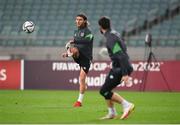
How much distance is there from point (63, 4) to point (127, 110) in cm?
2311

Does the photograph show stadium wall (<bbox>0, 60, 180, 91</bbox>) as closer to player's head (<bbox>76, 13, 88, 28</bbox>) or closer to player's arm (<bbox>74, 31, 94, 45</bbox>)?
player's arm (<bbox>74, 31, 94, 45</bbox>)

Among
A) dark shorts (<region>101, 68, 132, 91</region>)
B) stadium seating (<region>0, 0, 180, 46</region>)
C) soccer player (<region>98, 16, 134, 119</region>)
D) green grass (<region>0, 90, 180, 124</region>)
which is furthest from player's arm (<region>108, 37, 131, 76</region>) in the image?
stadium seating (<region>0, 0, 180, 46</region>)

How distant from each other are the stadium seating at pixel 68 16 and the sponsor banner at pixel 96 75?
17.1 feet

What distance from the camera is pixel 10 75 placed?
2741cm

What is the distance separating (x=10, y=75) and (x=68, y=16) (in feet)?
28.6

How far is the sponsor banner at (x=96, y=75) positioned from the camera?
26.4 m

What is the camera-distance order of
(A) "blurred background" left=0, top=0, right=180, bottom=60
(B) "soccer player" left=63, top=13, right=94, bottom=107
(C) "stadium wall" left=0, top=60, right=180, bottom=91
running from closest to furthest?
1. (B) "soccer player" left=63, top=13, right=94, bottom=107
2. (C) "stadium wall" left=0, top=60, right=180, bottom=91
3. (A) "blurred background" left=0, top=0, right=180, bottom=60

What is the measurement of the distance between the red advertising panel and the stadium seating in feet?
16.5

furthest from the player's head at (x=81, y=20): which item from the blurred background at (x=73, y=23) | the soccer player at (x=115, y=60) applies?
the blurred background at (x=73, y=23)

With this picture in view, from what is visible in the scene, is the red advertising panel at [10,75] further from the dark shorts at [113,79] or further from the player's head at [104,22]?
the player's head at [104,22]

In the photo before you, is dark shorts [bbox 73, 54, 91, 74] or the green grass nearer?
the green grass

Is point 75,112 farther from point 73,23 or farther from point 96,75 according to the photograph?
point 73,23

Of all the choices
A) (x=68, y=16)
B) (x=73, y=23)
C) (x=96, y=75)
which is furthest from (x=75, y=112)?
(x=68, y=16)

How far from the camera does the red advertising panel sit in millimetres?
27359
